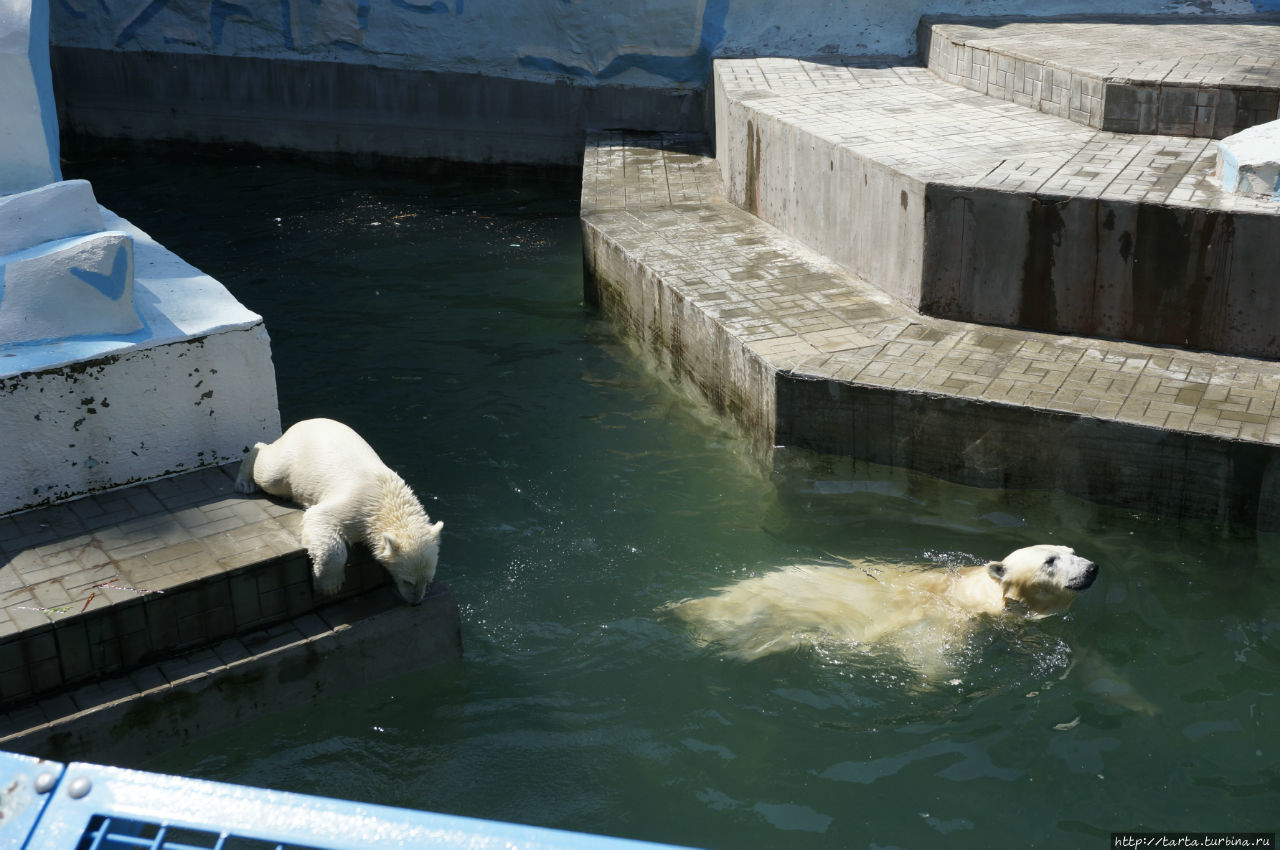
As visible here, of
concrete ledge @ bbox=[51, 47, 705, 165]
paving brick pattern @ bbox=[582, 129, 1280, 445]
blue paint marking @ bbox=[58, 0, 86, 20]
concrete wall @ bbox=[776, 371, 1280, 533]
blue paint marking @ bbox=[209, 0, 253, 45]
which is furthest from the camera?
blue paint marking @ bbox=[58, 0, 86, 20]

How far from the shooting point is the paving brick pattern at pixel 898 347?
585 centimetres

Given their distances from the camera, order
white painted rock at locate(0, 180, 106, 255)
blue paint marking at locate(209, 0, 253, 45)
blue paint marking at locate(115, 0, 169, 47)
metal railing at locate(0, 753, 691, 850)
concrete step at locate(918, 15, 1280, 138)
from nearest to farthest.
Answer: metal railing at locate(0, 753, 691, 850) → white painted rock at locate(0, 180, 106, 255) → concrete step at locate(918, 15, 1280, 138) → blue paint marking at locate(209, 0, 253, 45) → blue paint marking at locate(115, 0, 169, 47)

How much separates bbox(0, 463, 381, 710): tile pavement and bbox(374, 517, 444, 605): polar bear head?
0.25 m

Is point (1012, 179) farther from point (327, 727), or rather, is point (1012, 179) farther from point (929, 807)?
point (327, 727)

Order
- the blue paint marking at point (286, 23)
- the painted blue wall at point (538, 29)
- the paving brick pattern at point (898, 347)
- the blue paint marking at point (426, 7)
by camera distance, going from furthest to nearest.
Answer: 1. the blue paint marking at point (286, 23)
2. the blue paint marking at point (426, 7)
3. the painted blue wall at point (538, 29)
4. the paving brick pattern at point (898, 347)

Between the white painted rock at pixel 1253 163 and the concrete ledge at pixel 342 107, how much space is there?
6408 mm

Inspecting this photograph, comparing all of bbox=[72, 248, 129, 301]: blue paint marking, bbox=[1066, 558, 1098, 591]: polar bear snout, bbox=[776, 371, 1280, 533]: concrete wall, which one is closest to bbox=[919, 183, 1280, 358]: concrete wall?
bbox=[776, 371, 1280, 533]: concrete wall

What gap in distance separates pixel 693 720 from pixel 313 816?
330 centimetres

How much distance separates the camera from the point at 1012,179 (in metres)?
6.93

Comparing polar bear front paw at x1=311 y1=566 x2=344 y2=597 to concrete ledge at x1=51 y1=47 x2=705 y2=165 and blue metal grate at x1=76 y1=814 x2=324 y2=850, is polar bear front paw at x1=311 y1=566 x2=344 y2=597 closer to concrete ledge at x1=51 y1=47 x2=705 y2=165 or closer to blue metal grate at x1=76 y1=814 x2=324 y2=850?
blue metal grate at x1=76 y1=814 x2=324 y2=850

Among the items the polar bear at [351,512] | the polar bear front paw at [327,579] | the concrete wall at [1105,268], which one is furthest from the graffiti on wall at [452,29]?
the polar bear front paw at [327,579]

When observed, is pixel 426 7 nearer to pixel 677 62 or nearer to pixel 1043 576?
pixel 677 62

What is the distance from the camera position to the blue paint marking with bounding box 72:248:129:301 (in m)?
4.74

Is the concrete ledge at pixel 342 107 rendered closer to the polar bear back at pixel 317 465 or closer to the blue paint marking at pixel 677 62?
the blue paint marking at pixel 677 62
